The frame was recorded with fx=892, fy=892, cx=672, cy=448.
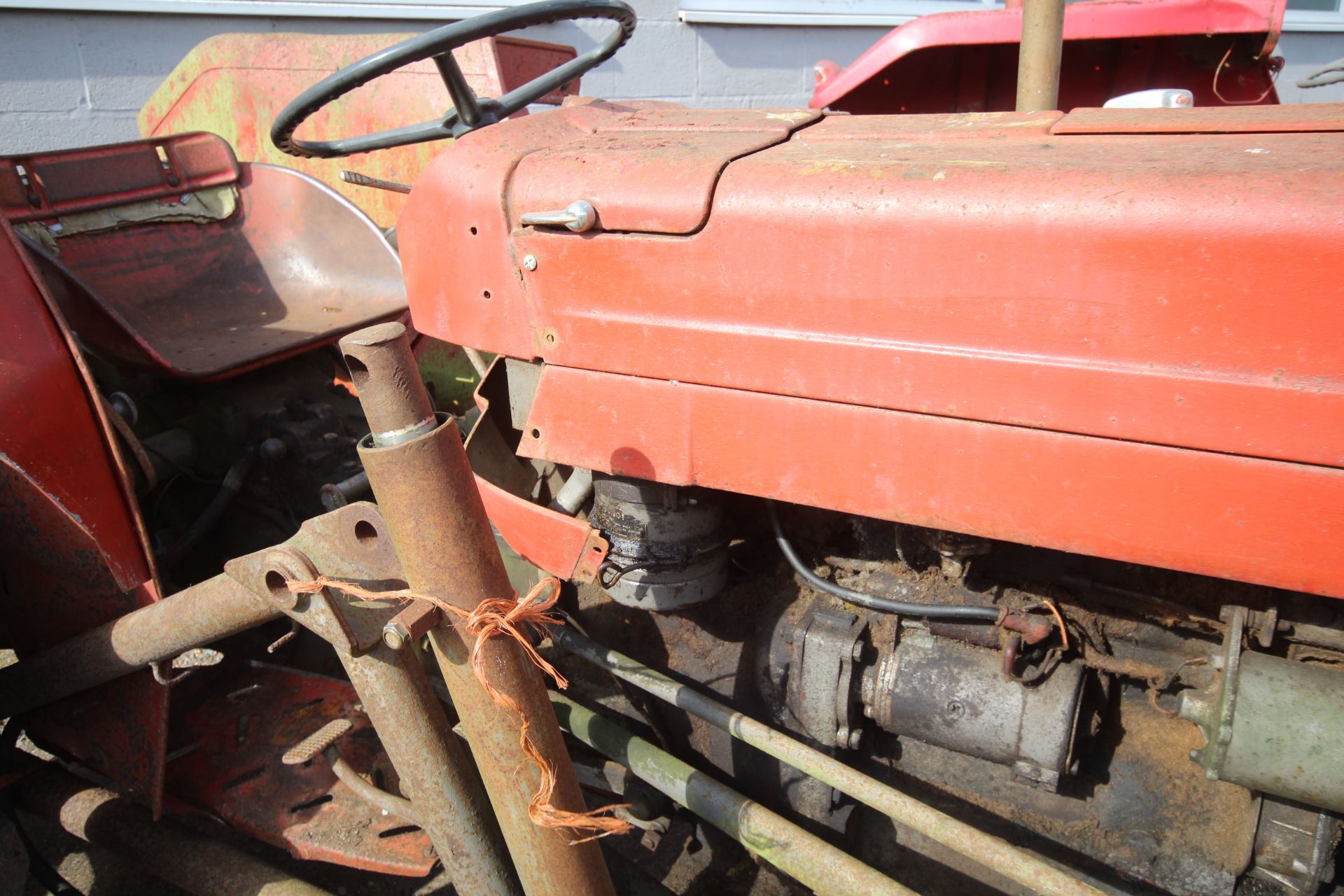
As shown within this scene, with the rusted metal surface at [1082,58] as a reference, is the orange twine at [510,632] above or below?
below

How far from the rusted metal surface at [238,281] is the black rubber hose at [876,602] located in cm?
131

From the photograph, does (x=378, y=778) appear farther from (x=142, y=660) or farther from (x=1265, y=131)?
(x=1265, y=131)

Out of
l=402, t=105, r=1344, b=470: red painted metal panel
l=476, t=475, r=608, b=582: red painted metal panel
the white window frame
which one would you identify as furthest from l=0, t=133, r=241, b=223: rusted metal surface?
the white window frame

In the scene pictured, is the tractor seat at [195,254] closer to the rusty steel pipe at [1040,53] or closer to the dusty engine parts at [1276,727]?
the rusty steel pipe at [1040,53]

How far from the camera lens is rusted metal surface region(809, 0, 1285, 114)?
1.89 metres

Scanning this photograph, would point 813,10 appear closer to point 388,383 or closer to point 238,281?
point 238,281

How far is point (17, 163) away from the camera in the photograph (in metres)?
1.99

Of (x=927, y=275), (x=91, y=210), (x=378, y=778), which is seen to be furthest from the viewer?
(x=91, y=210)

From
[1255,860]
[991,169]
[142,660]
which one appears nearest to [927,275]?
[991,169]

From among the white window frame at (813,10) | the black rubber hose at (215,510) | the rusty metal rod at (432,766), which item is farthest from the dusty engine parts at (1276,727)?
the white window frame at (813,10)

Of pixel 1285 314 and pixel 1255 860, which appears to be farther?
pixel 1255 860

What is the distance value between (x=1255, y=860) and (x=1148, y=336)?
73 centimetres

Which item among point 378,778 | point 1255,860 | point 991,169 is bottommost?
point 378,778

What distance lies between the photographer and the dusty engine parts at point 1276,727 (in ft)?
3.23
